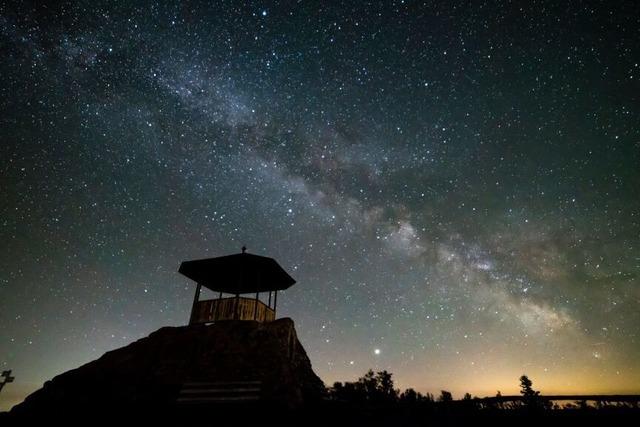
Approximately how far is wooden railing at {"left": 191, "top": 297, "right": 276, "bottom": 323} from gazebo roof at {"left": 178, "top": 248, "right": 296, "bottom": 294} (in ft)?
2.23

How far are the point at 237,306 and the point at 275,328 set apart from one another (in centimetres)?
285

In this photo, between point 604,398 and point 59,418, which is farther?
point 59,418

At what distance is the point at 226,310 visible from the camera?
16547mm

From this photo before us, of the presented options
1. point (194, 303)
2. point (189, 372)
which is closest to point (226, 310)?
point (194, 303)

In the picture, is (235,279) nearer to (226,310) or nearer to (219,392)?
(226,310)

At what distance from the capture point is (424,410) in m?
8.92

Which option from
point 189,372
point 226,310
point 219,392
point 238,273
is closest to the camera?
point 219,392

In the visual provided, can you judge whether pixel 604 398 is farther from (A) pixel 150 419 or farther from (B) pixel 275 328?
(A) pixel 150 419

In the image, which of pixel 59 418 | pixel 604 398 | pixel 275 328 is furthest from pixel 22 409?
pixel 604 398

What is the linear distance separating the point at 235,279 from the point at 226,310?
9.20 feet

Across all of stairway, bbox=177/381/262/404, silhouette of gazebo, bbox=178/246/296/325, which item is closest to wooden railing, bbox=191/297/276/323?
silhouette of gazebo, bbox=178/246/296/325

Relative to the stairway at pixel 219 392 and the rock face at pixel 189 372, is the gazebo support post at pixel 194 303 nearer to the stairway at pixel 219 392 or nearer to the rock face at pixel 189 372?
the rock face at pixel 189 372

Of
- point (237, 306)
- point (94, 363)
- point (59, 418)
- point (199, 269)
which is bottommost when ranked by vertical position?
point (59, 418)

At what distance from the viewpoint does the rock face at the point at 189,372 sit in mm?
11711
